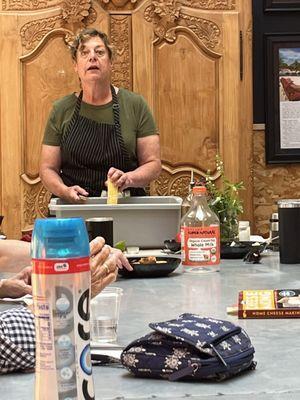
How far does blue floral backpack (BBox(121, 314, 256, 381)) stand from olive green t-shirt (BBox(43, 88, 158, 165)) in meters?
2.76

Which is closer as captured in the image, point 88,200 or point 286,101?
point 88,200

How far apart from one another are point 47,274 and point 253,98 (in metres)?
4.52

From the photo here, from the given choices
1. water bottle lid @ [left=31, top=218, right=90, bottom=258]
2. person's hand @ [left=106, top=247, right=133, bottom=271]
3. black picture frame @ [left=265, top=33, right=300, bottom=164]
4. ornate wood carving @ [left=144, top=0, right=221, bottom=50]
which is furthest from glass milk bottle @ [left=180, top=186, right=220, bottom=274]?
black picture frame @ [left=265, top=33, right=300, bottom=164]

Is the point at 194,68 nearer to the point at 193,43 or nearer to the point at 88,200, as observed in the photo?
the point at 193,43

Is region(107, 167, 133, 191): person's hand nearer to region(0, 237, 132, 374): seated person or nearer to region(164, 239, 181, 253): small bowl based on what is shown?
region(164, 239, 181, 253): small bowl

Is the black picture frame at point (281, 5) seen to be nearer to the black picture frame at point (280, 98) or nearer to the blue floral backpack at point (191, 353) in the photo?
the black picture frame at point (280, 98)

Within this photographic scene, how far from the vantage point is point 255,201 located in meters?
5.27

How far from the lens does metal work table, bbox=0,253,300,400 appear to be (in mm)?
1141

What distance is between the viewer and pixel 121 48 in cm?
483

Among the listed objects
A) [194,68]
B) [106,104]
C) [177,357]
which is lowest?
[177,357]

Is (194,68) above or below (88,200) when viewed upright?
above

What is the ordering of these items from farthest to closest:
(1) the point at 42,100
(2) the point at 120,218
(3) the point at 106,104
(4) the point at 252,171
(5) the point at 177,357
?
(4) the point at 252,171
(1) the point at 42,100
(3) the point at 106,104
(2) the point at 120,218
(5) the point at 177,357

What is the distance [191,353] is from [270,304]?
1.88 ft

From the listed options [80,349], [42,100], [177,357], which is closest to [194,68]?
[42,100]
